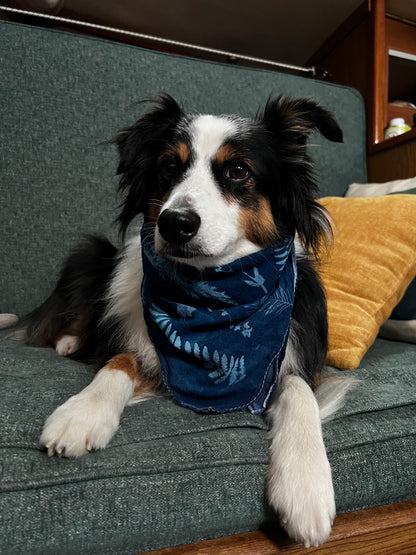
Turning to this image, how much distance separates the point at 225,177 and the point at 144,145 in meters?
0.35

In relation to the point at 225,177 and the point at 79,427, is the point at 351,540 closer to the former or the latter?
the point at 79,427

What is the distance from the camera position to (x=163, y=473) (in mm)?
805

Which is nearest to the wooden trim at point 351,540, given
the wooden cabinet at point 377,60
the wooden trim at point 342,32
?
the wooden cabinet at point 377,60

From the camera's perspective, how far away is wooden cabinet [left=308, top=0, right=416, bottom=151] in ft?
8.66

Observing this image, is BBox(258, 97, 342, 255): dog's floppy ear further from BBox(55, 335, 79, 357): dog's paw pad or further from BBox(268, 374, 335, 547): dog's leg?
Result: BBox(55, 335, 79, 357): dog's paw pad

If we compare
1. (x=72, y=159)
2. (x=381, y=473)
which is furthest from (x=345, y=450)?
(x=72, y=159)

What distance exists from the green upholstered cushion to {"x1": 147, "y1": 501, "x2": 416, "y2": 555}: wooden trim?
2 cm

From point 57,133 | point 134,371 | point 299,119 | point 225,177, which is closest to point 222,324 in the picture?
point 134,371

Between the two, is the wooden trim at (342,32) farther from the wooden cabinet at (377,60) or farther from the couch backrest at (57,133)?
the couch backrest at (57,133)

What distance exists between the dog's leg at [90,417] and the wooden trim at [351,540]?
0.83 ft

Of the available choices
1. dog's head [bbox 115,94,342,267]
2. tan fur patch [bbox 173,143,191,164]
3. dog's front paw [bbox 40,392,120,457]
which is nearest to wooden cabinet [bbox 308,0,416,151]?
dog's head [bbox 115,94,342,267]

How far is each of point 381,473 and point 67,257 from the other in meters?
1.48

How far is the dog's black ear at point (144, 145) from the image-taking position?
1.35 metres

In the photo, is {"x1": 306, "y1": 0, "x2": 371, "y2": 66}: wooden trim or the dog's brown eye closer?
the dog's brown eye
